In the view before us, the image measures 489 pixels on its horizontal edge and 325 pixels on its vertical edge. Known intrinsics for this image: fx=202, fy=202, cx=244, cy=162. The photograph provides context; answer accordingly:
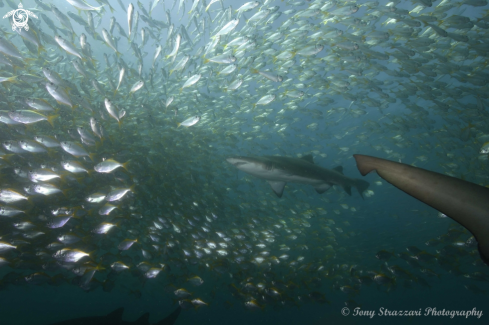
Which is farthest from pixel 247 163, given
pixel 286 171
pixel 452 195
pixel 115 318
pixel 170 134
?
pixel 115 318

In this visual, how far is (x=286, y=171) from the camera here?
17.8 ft

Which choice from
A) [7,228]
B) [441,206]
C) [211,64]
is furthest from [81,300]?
[441,206]

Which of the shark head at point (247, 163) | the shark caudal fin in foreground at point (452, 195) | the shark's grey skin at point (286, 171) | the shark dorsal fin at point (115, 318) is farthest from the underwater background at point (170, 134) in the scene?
the shark caudal fin in foreground at point (452, 195)

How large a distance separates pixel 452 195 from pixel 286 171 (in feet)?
14.3

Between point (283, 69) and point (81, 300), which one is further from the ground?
point (283, 69)

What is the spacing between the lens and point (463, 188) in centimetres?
103

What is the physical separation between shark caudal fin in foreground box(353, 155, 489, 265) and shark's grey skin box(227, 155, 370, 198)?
3743 millimetres

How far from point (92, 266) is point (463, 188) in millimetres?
8992

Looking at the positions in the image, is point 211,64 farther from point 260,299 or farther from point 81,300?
point 81,300

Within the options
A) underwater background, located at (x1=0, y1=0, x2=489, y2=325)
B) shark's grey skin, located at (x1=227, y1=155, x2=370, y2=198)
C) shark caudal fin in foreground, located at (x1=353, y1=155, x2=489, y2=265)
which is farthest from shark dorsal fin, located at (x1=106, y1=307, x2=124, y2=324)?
shark caudal fin in foreground, located at (x1=353, y1=155, x2=489, y2=265)

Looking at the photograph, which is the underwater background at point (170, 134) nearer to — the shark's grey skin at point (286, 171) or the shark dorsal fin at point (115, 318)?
the shark dorsal fin at point (115, 318)

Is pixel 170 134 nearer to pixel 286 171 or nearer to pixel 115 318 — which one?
pixel 286 171

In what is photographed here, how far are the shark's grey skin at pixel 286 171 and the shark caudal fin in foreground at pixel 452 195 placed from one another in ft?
12.3

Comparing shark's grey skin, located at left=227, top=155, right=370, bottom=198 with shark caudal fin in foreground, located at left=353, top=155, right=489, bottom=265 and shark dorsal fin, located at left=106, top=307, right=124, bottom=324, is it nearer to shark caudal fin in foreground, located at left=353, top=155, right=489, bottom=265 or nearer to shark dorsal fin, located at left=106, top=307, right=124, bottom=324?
shark caudal fin in foreground, located at left=353, top=155, right=489, bottom=265
